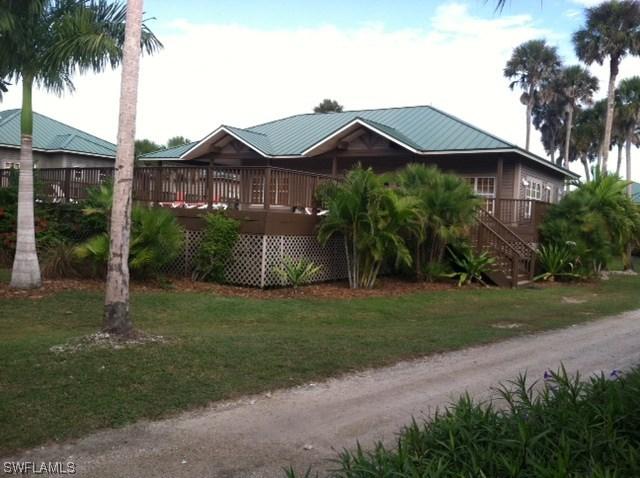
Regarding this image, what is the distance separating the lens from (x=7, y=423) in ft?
15.9

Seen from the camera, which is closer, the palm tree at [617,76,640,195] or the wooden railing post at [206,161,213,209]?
the wooden railing post at [206,161,213,209]

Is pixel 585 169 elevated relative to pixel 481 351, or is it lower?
elevated

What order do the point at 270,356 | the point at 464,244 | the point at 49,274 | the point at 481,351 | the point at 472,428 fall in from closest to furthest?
1. the point at 472,428
2. the point at 270,356
3. the point at 481,351
4. the point at 49,274
5. the point at 464,244

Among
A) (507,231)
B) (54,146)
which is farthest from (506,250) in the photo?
Result: (54,146)

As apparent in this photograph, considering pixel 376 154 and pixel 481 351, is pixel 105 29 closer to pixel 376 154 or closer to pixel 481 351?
pixel 481 351

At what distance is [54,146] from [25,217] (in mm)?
17914

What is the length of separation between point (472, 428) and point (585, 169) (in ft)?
208

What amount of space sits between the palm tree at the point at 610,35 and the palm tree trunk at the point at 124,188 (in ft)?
85.6

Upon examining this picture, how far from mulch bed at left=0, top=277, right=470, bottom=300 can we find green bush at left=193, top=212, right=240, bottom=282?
320 millimetres

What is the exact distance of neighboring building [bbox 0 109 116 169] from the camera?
26.4 meters

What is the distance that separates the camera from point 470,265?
16.8 meters

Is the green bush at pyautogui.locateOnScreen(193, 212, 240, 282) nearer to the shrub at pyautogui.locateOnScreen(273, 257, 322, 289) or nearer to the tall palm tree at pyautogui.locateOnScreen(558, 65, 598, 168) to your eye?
the shrub at pyautogui.locateOnScreen(273, 257, 322, 289)

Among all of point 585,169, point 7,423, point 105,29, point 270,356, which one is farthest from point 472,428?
point 585,169

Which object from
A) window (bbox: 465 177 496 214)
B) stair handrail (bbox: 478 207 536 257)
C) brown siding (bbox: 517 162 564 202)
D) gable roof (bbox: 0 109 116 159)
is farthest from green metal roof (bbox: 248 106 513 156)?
gable roof (bbox: 0 109 116 159)
